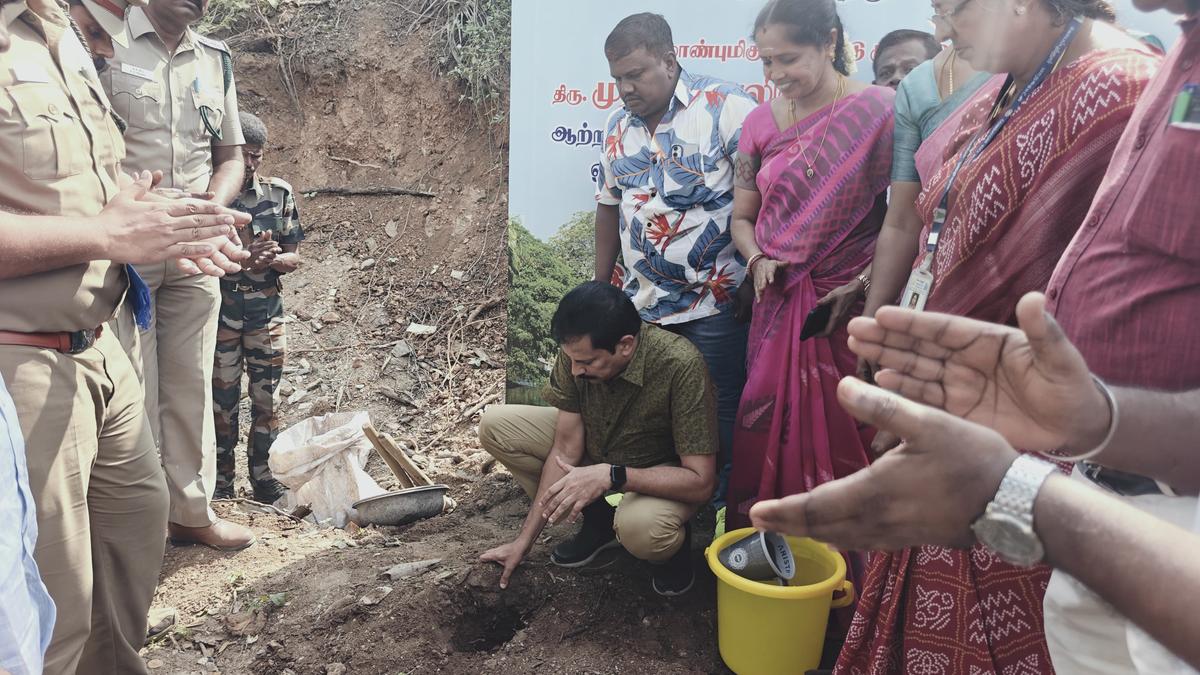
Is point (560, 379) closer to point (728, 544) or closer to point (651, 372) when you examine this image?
point (651, 372)

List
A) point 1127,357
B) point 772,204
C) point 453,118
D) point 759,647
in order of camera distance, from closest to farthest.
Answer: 1. point 1127,357
2. point 759,647
3. point 772,204
4. point 453,118

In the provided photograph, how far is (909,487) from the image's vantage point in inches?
31.3

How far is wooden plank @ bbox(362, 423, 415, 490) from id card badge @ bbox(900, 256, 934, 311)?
8.19 feet

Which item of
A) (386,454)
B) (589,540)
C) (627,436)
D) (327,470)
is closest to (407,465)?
(386,454)

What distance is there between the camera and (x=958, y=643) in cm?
171

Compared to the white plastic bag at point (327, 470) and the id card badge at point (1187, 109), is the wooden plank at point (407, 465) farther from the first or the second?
the id card badge at point (1187, 109)

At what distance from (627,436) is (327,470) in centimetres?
162

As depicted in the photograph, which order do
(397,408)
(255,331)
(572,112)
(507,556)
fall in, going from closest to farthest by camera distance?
(507,556), (572,112), (255,331), (397,408)

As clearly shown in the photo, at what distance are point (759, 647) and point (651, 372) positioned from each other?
2.87 ft

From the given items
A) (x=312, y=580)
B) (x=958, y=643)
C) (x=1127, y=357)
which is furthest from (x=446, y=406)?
(x=1127, y=357)

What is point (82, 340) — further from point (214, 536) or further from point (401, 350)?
point (401, 350)

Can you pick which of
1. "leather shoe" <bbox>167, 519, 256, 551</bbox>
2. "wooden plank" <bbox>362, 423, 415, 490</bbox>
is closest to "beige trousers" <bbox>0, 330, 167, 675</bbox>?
"leather shoe" <bbox>167, 519, 256, 551</bbox>

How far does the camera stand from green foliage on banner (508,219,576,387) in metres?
3.39

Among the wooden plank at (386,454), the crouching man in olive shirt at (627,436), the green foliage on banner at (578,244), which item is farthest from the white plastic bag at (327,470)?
the green foliage on banner at (578,244)
